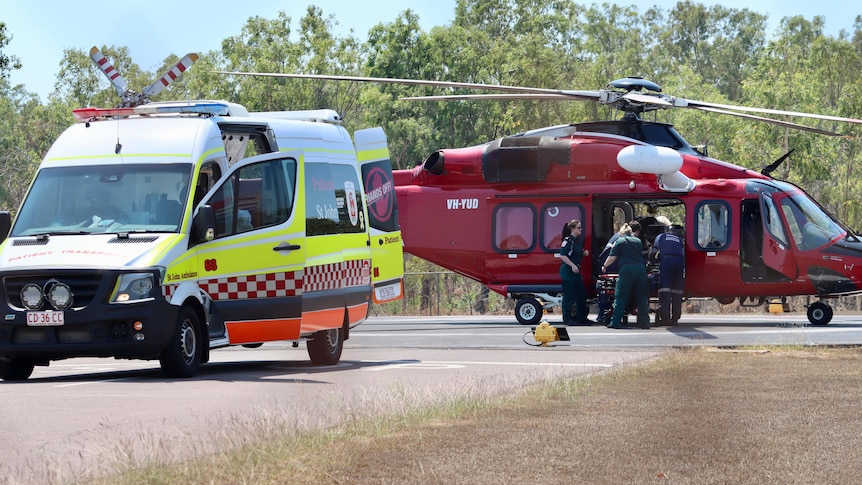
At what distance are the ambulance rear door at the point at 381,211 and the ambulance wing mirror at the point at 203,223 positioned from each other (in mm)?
4048

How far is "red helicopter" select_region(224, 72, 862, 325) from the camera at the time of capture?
76.4ft

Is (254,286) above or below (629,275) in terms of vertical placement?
above

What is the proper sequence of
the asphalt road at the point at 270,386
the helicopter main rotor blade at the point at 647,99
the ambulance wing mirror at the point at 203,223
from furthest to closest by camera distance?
the helicopter main rotor blade at the point at 647,99 → the ambulance wing mirror at the point at 203,223 → the asphalt road at the point at 270,386

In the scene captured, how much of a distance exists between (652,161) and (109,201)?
11696 millimetres

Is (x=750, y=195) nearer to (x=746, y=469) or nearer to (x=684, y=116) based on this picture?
(x=746, y=469)

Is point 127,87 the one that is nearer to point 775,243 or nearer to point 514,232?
Result: point 514,232

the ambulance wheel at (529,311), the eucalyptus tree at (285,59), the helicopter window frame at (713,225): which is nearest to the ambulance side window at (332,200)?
the helicopter window frame at (713,225)

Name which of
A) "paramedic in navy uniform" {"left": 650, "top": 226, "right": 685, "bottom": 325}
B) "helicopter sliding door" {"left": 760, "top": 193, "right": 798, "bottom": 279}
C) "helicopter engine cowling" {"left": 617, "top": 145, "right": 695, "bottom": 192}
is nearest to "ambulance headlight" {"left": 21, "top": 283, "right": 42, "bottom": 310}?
"paramedic in navy uniform" {"left": 650, "top": 226, "right": 685, "bottom": 325}

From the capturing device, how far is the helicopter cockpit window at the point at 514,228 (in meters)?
25.2

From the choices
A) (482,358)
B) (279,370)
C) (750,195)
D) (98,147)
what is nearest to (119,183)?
(98,147)

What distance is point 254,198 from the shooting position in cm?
1379

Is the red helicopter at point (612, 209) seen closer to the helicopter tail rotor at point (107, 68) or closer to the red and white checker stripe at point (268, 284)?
the helicopter tail rotor at point (107, 68)

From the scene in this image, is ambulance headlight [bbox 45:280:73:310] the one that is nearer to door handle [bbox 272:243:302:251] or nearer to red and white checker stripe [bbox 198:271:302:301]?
red and white checker stripe [bbox 198:271:302:301]

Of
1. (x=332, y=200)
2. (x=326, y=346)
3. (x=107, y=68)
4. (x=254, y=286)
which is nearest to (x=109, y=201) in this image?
(x=254, y=286)
